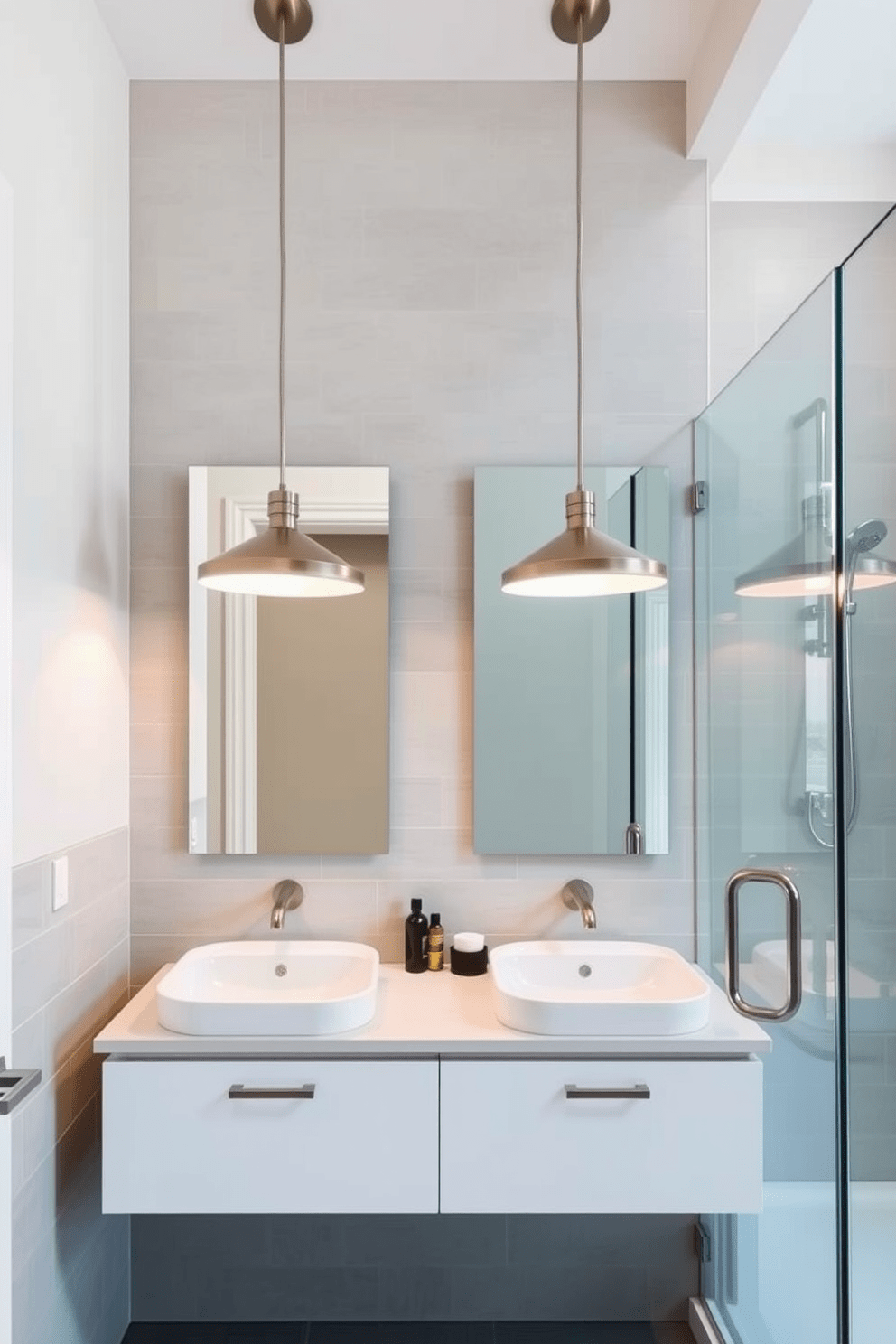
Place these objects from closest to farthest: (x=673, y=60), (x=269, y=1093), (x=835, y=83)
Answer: (x=269, y=1093)
(x=835, y=83)
(x=673, y=60)

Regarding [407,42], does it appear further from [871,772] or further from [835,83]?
[871,772]

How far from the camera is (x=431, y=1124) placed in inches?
65.6

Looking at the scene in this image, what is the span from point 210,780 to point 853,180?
2178 millimetres

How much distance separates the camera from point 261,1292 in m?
2.11

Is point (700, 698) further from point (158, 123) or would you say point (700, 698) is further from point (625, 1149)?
point (158, 123)

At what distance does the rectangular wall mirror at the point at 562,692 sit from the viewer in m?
2.12

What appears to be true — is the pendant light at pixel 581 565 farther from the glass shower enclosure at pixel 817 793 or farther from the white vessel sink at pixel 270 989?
the white vessel sink at pixel 270 989

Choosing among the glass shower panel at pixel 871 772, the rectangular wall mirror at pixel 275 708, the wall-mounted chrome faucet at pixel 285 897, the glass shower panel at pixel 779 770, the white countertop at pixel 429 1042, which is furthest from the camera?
the rectangular wall mirror at pixel 275 708

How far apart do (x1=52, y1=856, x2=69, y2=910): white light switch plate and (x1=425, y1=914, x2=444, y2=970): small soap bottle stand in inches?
31.4

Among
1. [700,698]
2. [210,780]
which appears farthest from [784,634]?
[210,780]

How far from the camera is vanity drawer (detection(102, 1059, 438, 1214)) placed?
1644mm

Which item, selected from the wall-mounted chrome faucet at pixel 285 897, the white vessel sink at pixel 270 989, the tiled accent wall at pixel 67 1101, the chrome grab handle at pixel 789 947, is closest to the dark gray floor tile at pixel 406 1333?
the tiled accent wall at pixel 67 1101

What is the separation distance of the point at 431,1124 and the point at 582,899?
1.99 feet

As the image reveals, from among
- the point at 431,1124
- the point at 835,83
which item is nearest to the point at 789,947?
the point at 431,1124
